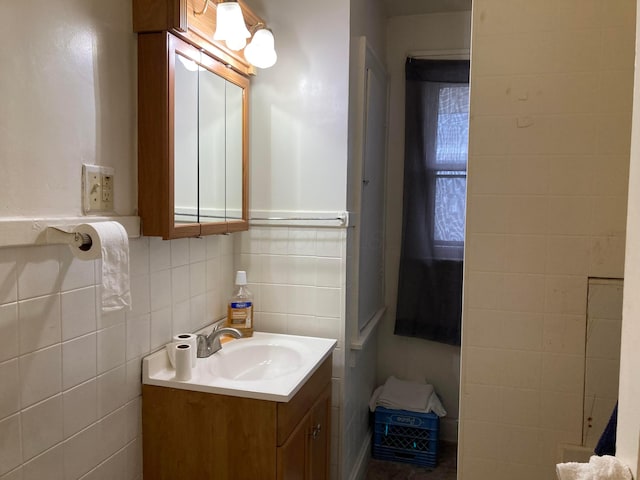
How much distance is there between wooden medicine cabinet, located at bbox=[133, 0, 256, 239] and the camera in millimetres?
1438

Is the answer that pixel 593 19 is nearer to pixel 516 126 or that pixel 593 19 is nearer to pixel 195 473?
pixel 516 126

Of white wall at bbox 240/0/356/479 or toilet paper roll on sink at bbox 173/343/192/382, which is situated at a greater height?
white wall at bbox 240/0/356/479

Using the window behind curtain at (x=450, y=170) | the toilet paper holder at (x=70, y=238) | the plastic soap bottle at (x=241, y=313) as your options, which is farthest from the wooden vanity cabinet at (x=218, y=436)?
the window behind curtain at (x=450, y=170)

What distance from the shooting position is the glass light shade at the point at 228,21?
5.20ft

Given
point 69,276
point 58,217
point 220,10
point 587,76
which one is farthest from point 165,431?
point 587,76

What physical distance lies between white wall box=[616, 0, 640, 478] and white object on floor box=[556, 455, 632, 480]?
1 cm

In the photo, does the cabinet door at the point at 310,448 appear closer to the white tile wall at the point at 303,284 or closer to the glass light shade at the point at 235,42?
the white tile wall at the point at 303,284

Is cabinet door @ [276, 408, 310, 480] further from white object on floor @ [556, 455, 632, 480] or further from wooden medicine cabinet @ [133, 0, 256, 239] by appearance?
white object on floor @ [556, 455, 632, 480]

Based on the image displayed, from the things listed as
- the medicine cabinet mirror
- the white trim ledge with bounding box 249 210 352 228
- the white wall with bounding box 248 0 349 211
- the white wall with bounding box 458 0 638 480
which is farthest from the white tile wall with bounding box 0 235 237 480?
the white wall with bounding box 458 0 638 480

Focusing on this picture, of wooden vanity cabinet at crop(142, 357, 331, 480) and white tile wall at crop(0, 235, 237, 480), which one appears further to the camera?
wooden vanity cabinet at crop(142, 357, 331, 480)

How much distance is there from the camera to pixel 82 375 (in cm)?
127

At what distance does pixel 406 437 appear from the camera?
257 centimetres

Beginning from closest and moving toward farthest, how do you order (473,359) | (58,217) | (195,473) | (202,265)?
(58,217) < (473,359) < (195,473) < (202,265)

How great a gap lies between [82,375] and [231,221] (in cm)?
81
